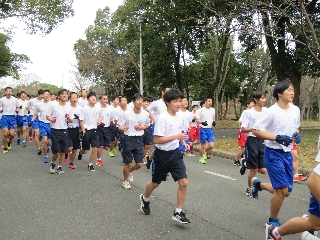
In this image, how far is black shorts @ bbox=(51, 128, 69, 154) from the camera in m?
8.33

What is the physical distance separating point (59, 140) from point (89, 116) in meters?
1.03

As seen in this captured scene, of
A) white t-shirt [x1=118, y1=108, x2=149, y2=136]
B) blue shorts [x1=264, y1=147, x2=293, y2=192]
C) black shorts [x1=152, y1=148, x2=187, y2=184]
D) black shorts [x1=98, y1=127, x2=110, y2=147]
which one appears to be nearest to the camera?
blue shorts [x1=264, y1=147, x2=293, y2=192]

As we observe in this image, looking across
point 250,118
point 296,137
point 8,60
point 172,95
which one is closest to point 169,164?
point 172,95

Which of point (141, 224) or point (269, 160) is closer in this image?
point (269, 160)

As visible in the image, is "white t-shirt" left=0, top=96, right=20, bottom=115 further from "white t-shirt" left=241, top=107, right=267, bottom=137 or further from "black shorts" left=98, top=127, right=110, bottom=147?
"white t-shirt" left=241, top=107, right=267, bottom=137

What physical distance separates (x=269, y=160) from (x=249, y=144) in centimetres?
184

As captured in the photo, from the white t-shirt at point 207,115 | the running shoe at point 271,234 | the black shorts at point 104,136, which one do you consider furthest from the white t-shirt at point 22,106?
the running shoe at point 271,234

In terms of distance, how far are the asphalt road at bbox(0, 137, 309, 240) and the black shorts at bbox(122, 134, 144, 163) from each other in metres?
0.60

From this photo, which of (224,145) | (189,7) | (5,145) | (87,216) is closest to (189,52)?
(189,7)

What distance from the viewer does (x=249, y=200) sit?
6.12m

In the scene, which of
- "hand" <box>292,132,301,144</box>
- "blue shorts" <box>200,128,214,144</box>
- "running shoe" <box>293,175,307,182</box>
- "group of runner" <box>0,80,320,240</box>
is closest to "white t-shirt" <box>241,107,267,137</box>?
"group of runner" <box>0,80,320,240</box>

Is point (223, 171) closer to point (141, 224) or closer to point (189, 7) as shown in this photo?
point (141, 224)

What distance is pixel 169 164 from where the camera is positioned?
491 centimetres

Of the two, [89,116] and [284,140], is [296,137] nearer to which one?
[284,140]
